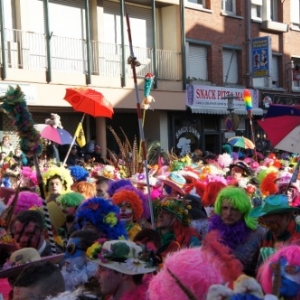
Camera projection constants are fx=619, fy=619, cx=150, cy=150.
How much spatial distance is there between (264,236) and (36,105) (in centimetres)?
1285

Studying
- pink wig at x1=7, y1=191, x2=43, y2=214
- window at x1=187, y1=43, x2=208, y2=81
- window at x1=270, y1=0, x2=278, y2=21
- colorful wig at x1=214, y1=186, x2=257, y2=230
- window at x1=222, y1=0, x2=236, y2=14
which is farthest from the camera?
window at x1=270, y1=0, x2=278, y2=21

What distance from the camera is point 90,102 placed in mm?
9906

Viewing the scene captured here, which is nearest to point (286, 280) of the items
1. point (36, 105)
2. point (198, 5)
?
point (36, 105)

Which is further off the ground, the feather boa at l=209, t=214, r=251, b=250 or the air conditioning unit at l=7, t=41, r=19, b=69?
the air conditioning unit at l=7, t=41, r=19, b=69

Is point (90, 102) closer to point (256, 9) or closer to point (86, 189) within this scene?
point (86, 189)

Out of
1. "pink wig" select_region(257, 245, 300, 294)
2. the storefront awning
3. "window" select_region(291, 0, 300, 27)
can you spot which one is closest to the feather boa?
"pink wig" select_region(257, 245, 300, 294)

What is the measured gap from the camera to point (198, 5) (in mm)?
22656

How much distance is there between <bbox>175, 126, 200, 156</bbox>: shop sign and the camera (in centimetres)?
2206

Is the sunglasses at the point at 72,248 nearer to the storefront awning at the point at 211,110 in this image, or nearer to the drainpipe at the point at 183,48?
the drainpipe at the point at 183,48

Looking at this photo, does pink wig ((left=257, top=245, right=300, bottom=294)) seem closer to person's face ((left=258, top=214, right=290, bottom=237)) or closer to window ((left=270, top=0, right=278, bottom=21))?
person's face ((left=258, top=214, right=290, bottom=237))

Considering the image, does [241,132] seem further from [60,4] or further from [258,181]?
[258,181]

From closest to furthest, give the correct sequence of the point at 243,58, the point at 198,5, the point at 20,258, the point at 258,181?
1. the point at 20,258
2. the point at 258,181
3. the point at 198,5
4. the point at 243,58

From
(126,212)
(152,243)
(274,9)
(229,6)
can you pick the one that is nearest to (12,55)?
(229,6)

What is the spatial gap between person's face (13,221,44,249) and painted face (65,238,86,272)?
0.31 metres
